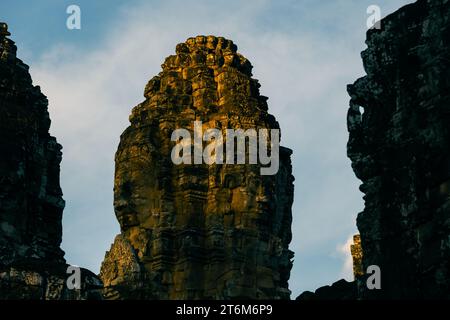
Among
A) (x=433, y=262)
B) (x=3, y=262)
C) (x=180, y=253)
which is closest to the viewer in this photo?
(x=433, y=262)

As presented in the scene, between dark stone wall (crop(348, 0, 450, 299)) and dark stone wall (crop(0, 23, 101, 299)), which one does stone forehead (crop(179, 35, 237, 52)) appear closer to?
dark stone wall (crop(0, 23, 101, 299))

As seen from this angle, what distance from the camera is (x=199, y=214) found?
52.9 m

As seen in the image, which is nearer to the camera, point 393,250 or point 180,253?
point 393,250

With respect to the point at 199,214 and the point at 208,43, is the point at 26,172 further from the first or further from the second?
the point at 208,43

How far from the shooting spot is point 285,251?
52500mm

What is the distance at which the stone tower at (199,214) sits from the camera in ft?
167

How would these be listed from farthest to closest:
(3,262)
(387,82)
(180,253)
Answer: (180,253) < (3,262) < (387,82)

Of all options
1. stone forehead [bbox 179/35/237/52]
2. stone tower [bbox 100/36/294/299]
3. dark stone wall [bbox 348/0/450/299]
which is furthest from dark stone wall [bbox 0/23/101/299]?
stone forehead [bbox 179/35/237/52]

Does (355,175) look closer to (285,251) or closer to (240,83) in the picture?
(285,251)

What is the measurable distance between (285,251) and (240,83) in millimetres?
7355

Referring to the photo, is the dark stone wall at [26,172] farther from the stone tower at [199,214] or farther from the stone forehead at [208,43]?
the stone forehead at [208,43]

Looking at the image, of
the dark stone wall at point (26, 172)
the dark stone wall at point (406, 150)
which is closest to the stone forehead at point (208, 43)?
the dark stone wall at point (26, 172)

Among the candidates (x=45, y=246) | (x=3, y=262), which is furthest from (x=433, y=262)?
(x=45, y=246)

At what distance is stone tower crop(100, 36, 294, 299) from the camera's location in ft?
167
